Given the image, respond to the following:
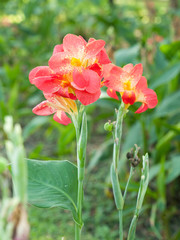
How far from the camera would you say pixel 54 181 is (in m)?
0.75

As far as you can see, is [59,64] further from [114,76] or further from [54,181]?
[54,181]

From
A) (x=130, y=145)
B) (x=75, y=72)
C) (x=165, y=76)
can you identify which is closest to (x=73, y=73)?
(x=75, y=72)

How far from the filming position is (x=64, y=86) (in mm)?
624

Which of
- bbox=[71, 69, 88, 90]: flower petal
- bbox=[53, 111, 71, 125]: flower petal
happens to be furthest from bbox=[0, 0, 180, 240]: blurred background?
bbox=[71, 69, 88, 90]: flower petal

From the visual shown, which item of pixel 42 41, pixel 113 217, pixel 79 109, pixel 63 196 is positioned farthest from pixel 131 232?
pixel 42 41

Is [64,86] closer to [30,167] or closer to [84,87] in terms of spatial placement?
[84,87]

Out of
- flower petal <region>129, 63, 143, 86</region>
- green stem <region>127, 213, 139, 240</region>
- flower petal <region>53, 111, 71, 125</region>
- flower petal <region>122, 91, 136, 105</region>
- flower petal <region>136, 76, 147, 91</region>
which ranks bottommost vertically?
green stem <region>127, 213, 139, 240</region>

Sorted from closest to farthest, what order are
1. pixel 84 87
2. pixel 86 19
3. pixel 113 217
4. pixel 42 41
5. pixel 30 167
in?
pixel 84 87 → pixel 30 167 → pixel 113 217 → pixel 42 41 → pixel 86 19

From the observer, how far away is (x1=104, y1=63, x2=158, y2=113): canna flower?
25.7 inches

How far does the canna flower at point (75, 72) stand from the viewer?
0.60 metres

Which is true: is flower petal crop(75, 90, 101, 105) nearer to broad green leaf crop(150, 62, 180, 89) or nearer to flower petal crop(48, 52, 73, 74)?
flower petal crop(48, 52, 73, 74)

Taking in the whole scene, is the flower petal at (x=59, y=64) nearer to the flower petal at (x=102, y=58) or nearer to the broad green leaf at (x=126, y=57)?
the flower petal at (x=102, y=58)

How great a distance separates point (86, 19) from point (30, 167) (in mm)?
3185

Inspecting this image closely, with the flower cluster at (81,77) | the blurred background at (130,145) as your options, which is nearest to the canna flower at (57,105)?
the flower cluster at (81,77)
